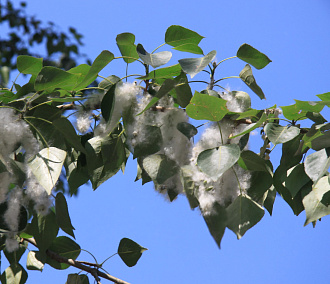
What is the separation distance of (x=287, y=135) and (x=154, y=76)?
0.26 meters

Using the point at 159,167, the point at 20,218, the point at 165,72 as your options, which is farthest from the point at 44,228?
the point at 165,72

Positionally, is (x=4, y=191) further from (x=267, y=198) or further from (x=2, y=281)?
(x=267, y=198)

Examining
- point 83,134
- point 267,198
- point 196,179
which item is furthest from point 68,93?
point 267,198

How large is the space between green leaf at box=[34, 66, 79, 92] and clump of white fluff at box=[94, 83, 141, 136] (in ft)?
0.31

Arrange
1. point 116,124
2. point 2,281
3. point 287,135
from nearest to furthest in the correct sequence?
point 287,135 < point 116,124 < point 2,281

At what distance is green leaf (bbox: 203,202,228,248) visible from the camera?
0.63 meters

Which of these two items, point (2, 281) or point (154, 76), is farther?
point (2, 281)

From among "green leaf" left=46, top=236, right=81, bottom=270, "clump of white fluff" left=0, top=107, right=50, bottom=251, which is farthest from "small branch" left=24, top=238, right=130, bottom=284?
"clump of white fluff" left=0, top=107, right=50, bottom=251

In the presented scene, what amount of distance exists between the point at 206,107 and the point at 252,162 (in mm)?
122

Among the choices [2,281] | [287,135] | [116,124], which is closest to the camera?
[287,135]

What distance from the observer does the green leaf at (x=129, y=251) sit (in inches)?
37.5

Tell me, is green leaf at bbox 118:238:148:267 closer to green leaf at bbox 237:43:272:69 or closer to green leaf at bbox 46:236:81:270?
green leaf at bbox 46:236:81:270

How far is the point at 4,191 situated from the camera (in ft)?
2.43

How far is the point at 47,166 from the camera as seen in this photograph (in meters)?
0.69
